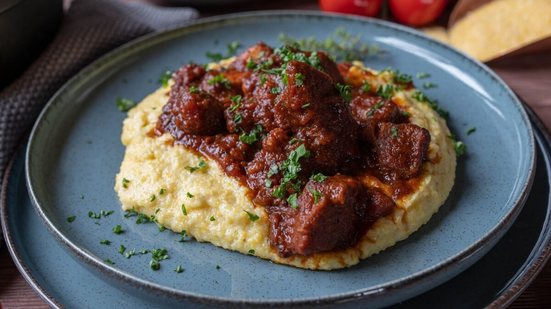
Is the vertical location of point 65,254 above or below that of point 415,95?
below

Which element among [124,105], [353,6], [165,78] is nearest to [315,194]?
[165,78]

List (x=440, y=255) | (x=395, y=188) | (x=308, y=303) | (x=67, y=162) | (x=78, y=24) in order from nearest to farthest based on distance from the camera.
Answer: (x=308, y=303)
(x=440, y=255)
(x=395, y=188)
(x=67, y=162)
(x=78, y=24)

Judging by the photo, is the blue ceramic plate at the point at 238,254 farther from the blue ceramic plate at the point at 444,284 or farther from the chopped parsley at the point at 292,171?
the chopped parsley at the point at 292,171

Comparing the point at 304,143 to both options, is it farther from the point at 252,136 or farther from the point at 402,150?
the point at 402,150

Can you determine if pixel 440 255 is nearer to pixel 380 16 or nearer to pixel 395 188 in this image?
pixel 395 188

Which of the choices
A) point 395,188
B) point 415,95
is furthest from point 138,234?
point 415,95

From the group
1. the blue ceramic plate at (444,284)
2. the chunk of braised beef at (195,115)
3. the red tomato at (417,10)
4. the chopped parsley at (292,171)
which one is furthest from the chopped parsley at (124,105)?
the red tomato at (417,10)

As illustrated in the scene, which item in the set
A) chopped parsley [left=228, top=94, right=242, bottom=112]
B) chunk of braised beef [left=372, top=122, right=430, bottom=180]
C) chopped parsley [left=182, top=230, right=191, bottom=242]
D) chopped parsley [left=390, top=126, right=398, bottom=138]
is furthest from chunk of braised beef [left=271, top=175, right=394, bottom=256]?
chopped parsley [left=228, top=94, right=242, bottom=112]
